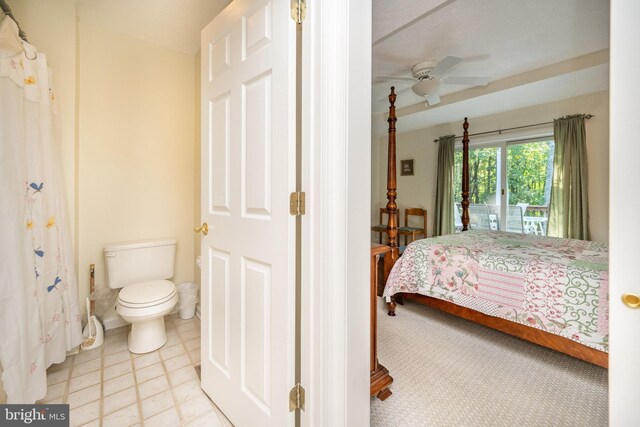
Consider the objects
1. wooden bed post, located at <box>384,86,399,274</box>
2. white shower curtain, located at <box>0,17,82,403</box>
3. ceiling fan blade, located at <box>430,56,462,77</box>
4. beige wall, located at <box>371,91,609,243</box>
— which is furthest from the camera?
beige wall, located at <box>371,91,609,243</box>

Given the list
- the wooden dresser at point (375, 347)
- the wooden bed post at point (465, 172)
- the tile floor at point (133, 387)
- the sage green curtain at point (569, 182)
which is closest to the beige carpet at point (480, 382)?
the wooden dresser at point (375, 347)

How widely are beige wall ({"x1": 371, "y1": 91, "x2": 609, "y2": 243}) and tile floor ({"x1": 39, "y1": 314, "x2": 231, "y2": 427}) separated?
4.17m

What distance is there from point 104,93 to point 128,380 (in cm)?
215

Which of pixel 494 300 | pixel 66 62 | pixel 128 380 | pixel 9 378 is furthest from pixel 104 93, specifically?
pixel 494 300

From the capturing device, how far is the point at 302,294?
1.02m

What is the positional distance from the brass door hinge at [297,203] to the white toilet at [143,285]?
147cm

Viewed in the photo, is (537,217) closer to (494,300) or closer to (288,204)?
(494,300)

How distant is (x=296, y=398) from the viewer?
1.04 m

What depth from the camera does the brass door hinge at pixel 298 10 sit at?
3.26 ft

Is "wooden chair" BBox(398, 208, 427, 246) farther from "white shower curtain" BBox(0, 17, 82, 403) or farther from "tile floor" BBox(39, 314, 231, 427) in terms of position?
"white shower curtain" BBox(0, 17, 82, 403)

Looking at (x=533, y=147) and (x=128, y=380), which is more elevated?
(x=533, y=147)

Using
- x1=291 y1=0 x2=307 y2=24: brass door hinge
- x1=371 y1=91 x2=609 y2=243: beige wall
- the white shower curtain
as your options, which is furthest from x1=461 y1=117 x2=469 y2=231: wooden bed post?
the white shower curtain

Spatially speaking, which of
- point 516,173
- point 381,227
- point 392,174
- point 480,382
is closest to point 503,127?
point 516,173

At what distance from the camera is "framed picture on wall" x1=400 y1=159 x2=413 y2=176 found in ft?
16.5
